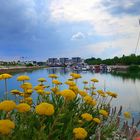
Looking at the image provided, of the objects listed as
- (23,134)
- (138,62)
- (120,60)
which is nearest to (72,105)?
(23,134)

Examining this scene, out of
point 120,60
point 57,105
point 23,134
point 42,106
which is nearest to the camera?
point 42,106

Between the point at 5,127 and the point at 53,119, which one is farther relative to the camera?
the point at 53,119

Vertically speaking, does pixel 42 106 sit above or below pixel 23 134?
above

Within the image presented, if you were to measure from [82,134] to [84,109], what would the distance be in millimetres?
2247

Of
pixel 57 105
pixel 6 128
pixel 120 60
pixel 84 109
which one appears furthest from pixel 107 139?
pixel 120 60

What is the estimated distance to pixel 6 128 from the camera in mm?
3133

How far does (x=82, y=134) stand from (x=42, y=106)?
0.50 meters

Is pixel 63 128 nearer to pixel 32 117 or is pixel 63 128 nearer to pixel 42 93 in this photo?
A: pixel 32 117

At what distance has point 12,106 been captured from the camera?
3.46 m

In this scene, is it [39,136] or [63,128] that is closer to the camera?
[39,136]

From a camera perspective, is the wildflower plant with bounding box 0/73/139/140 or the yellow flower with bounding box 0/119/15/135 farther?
the wildflower plant with bounding box 0/73/139/140

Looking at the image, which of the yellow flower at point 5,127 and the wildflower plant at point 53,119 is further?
the wildflower plant at point 53,119

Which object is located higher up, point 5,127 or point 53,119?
point 5,127

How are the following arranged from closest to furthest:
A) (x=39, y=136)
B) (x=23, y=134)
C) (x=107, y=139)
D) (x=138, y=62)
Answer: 1. (x=39, y=136)
2. (x=23, y=134)
3. (x=107, y=139)
4. (x=138, y=62)
